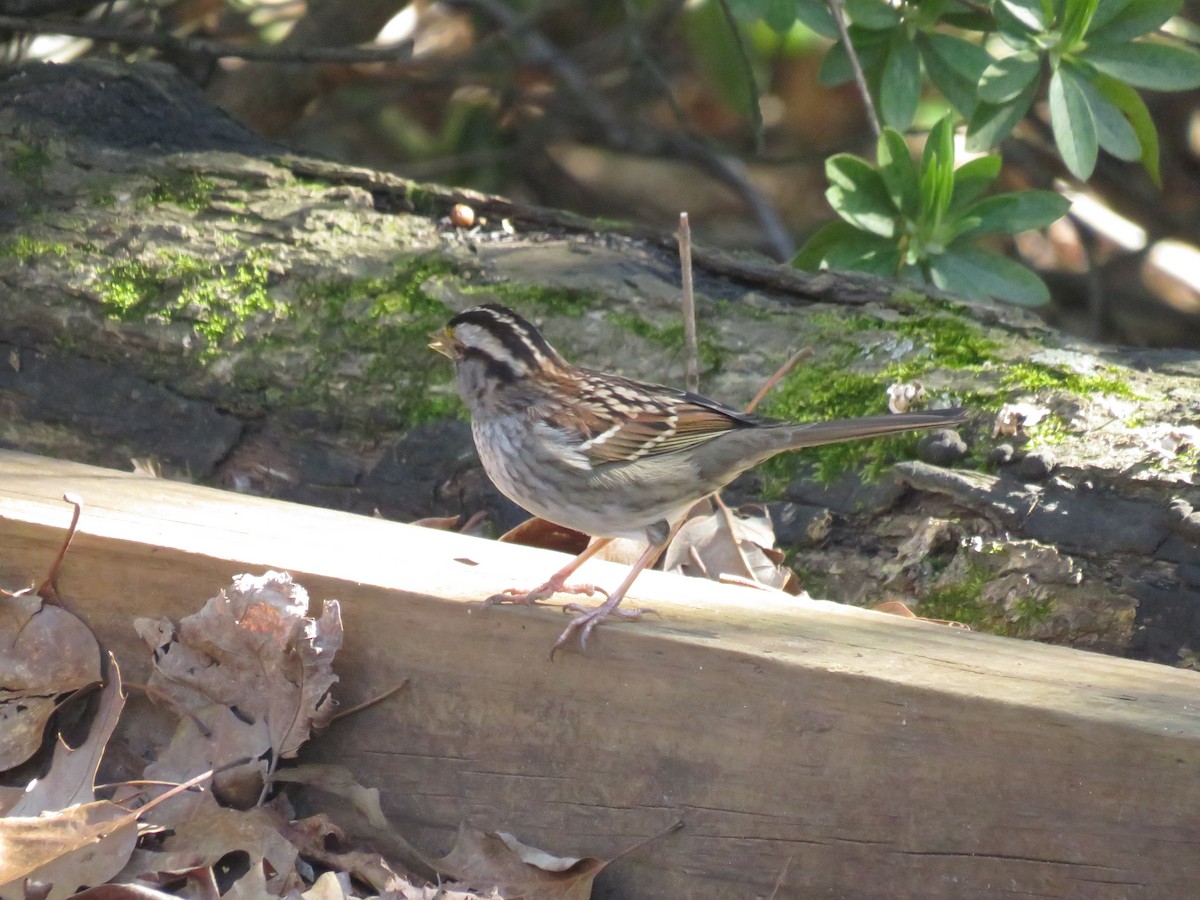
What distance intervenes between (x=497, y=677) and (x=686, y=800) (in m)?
0.40

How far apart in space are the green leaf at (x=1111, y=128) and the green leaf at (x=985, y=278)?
421 millimetres

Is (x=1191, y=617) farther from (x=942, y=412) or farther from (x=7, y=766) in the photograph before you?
(x=7, y=766)

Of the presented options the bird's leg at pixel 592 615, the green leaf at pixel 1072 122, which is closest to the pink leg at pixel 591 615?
the bird's leg at pixel 592 615

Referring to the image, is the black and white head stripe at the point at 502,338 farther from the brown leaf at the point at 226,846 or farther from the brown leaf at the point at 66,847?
the brown leaf at the point at 66,847

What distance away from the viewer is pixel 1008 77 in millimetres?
3799

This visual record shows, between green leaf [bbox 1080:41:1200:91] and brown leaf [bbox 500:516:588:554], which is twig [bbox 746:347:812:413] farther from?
green leaf [bbox 1080:41:1200:91]

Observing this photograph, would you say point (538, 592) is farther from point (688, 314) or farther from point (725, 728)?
point (688, 314)

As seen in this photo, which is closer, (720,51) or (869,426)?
(869,426)

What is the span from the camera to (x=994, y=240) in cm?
870

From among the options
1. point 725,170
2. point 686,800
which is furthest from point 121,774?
point 725,170

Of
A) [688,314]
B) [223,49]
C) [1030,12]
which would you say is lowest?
[223,49]

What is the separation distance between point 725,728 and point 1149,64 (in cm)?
256

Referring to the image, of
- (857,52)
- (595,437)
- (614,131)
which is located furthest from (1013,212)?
(614,131)

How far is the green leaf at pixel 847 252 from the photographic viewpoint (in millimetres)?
4055
